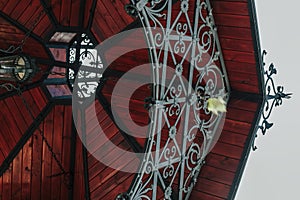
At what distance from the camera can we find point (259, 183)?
14.9ft

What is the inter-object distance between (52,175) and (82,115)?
2.09 ft

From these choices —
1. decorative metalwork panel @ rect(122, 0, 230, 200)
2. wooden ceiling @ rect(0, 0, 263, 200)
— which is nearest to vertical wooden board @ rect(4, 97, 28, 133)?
wooden ceiling @ rect(0, 0, 263, 200)

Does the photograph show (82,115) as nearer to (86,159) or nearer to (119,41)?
(86,159)

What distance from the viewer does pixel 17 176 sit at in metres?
4.58

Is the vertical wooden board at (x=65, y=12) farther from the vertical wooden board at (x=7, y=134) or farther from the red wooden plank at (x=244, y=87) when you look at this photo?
the red wooden plank at (x=244, y=87)

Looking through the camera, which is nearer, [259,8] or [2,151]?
[259,8]

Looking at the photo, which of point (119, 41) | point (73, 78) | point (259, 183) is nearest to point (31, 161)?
point (73, 78)

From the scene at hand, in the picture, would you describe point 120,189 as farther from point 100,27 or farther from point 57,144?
point 100,27

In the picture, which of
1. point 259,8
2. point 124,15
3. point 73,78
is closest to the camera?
point 124,15

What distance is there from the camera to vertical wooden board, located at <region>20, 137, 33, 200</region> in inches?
179

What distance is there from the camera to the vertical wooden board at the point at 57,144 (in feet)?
14.8

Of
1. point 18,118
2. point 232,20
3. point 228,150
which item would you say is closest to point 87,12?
point 18,118

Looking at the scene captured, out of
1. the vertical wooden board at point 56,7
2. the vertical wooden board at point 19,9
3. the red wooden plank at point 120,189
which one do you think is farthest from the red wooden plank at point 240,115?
the vertical wooden board at point 19,9

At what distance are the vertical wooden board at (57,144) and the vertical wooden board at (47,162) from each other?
3 cm
